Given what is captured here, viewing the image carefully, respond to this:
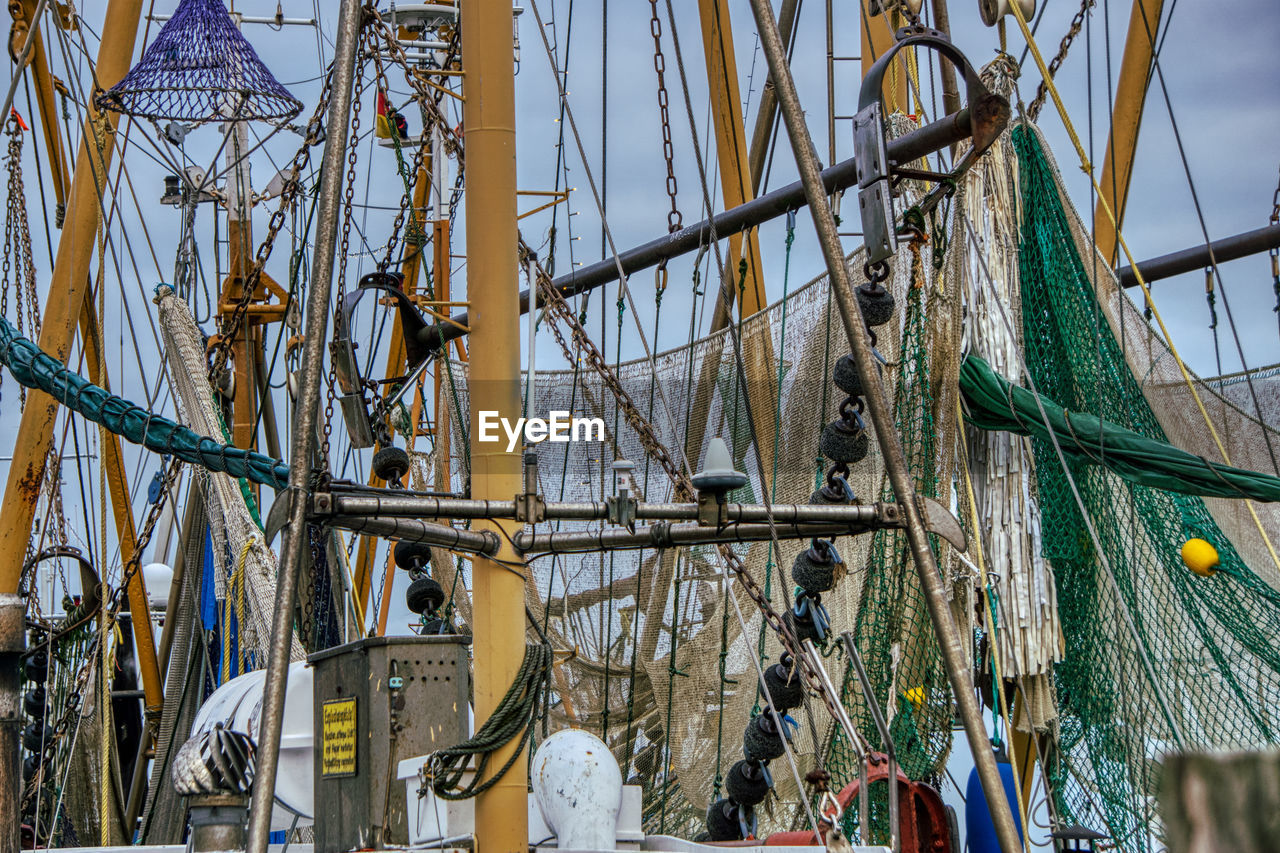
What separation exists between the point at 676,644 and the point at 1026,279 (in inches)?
143

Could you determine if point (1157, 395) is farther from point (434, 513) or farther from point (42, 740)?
point (42, 740)

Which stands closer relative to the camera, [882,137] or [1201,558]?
[882,137]

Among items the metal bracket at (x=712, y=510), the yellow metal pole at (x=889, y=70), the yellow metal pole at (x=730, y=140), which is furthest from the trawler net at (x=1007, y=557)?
the yellow metal pole at (x=730, y=140)

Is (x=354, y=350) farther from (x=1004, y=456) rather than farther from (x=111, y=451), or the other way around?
(x=111, y=451)

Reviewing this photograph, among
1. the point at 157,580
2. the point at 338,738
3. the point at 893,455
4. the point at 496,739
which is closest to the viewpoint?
the point at 893,455

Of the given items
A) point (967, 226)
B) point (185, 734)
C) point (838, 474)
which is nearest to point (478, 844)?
point (838, 474)

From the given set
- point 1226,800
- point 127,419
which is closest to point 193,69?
point 127,419

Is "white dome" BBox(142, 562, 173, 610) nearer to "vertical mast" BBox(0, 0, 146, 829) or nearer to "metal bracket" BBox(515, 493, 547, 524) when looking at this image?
"vertical mast" BBox(0, 0, 146, 829)

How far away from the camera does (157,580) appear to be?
1320 centimetres

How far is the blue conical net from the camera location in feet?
37.4

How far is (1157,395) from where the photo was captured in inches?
365

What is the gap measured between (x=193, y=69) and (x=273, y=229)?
1.35 meters

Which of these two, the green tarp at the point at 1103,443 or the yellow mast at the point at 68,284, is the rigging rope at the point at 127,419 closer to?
the yellow mast at the point at 68,284

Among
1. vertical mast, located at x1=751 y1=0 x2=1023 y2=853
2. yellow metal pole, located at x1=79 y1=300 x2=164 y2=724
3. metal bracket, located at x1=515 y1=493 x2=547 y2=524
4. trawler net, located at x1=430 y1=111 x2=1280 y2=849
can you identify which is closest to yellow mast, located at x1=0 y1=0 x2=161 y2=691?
yellow metal pole, located at x1=79 y1=300 x2=164 y2=724
